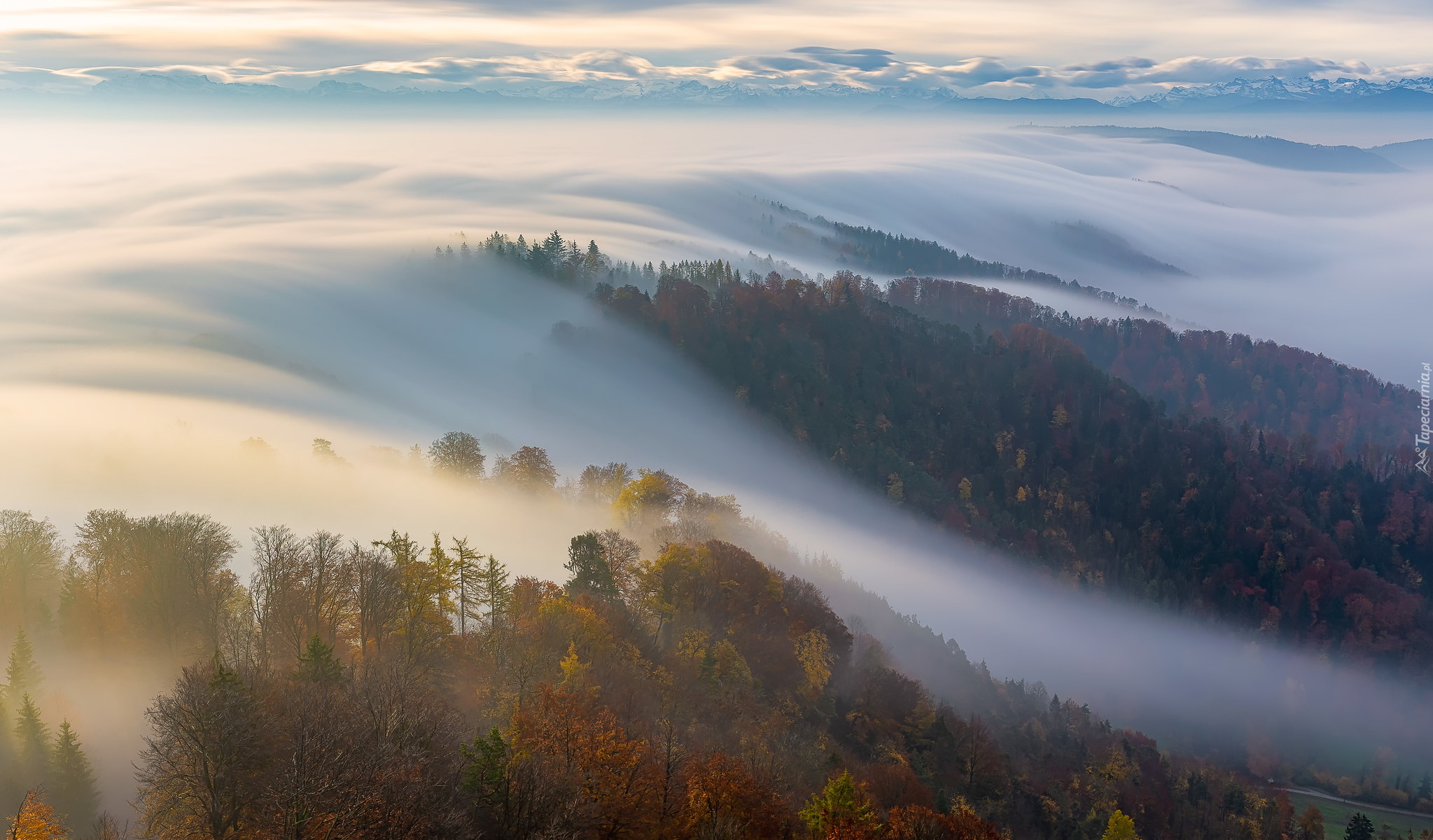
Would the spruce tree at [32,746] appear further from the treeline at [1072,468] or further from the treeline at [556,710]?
the treeline at [1072,468]

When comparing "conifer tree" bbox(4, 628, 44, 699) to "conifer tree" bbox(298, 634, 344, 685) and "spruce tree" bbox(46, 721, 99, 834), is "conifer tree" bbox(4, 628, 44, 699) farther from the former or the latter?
"conifer tree" bbox(298, 634, 344, 685)

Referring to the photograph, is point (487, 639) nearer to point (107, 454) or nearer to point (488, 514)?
point (488, 514)

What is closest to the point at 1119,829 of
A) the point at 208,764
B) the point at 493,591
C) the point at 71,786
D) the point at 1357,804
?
the point at 493,591

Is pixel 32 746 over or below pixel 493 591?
below

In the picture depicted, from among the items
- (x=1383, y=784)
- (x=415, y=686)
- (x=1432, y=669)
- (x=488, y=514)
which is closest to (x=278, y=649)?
(x=415, y=686)

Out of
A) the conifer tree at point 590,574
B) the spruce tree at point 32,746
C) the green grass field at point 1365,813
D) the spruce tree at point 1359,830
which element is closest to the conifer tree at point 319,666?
the spruce tree at point 32,746

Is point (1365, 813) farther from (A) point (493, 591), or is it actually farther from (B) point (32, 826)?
(B) point (32, 826)

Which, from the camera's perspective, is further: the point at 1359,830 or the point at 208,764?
the point at 1359,830
